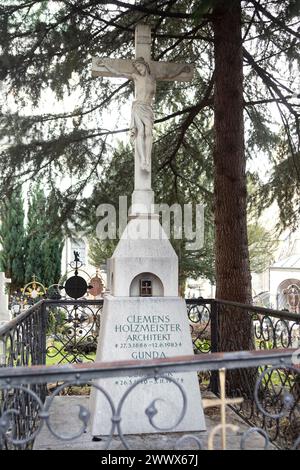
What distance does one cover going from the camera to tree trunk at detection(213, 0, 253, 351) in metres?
6.48

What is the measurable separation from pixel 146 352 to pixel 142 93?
264cm

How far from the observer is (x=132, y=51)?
802cm

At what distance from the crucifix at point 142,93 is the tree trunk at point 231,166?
1296mm

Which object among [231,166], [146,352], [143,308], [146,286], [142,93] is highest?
[142,93]

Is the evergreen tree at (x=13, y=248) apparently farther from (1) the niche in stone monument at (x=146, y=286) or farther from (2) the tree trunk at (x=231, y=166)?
(1) the niche in stone monument at (x=146, y=286)

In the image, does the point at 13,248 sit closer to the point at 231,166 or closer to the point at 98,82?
the point at 98,82

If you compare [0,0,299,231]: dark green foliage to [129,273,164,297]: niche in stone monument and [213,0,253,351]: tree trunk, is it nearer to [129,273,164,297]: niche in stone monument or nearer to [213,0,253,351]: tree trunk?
[213,0,253,351]: tree trunk

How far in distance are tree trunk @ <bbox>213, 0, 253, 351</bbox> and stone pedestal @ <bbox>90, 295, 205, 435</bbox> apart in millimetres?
1655

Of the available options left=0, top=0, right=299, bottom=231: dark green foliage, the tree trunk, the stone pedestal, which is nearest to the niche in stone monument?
the stone pedestal

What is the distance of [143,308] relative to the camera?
496 centimetres

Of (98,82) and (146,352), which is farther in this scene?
(98,82)

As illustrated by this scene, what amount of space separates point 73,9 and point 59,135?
1.90 meters

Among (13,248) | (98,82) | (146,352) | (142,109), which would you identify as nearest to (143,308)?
(146,352)
